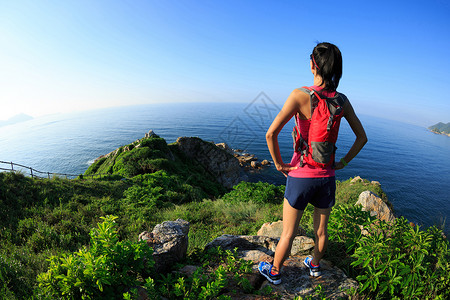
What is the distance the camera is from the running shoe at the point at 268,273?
2754mm

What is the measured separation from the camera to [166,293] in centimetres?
244

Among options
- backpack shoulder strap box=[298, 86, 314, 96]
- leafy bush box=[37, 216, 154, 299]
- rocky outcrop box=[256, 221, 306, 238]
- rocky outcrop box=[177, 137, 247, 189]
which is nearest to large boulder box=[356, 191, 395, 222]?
rocky outcrop box=[256, 221, 306, 238]

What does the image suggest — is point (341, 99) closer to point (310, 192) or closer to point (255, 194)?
point (310, 192)

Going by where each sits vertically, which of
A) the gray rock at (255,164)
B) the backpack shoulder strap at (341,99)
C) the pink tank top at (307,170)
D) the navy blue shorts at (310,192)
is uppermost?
the backpack shoulder strap at (341,99)

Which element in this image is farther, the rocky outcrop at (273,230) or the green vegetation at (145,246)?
the rocky outcrop at (273,230)

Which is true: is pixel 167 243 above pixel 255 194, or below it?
above

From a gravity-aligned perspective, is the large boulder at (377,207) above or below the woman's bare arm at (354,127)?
below

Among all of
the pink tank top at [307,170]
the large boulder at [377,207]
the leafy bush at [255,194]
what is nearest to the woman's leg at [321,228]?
the pink tank top at [307,170]

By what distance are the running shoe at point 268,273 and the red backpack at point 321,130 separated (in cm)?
166

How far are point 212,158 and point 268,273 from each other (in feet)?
89.7

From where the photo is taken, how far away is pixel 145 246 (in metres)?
2.57

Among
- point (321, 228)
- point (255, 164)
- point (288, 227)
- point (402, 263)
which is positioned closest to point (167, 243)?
point (288, 227)

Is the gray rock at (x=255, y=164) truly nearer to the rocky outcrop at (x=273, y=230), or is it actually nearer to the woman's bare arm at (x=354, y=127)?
the rocky outcrop at (x=273, y=230)

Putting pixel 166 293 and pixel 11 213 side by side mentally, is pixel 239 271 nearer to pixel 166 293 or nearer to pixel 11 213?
pixel 166 293
